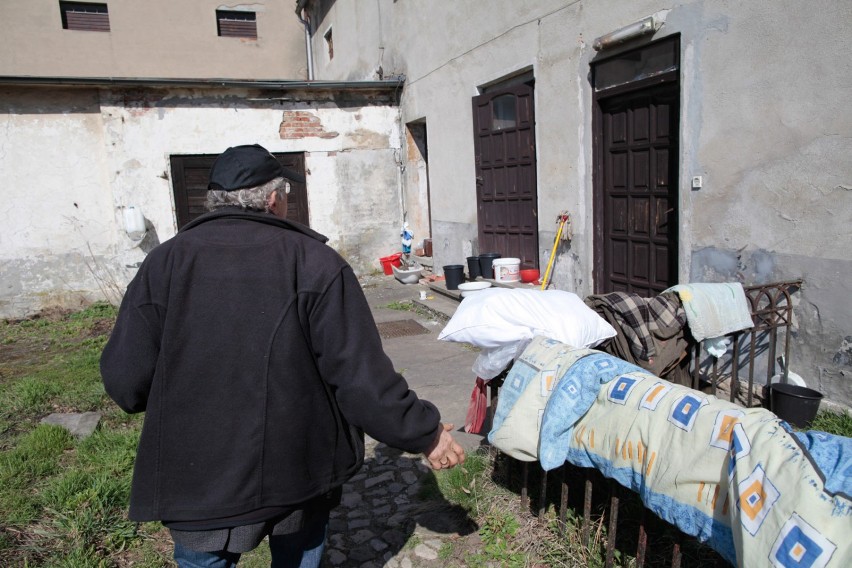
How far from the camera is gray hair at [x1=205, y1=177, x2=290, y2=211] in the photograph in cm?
180

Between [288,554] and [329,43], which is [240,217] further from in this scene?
[329,43]

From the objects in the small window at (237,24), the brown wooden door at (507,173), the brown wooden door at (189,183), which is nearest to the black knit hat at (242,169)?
the brown wooden door at (507,173)

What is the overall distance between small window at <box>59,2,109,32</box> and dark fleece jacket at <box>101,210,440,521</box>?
699 inches

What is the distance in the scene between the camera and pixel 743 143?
4297 mm

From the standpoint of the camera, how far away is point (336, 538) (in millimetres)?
3033

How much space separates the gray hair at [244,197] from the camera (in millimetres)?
1796

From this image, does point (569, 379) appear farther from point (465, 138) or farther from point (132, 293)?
point (465, 138)

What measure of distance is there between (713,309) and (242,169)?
2.76 m

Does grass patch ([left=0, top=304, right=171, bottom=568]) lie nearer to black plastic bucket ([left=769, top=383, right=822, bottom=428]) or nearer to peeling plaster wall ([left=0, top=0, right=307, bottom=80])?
black plastic bucket ([left=769, top=383, right=822, bottom=428])

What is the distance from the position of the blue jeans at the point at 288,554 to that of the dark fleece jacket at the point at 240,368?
0.60 ft

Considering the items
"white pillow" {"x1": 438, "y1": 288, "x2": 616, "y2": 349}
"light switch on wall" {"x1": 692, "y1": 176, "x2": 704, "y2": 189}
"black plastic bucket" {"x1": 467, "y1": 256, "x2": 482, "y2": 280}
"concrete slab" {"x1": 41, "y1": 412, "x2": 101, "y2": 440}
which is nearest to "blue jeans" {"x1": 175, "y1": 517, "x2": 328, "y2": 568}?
"white pillow" {"x1": 438, "y1": 288, "x2": 616, "y2": 349}

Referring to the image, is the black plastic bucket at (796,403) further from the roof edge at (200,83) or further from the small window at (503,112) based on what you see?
the roof edge at (200,83)

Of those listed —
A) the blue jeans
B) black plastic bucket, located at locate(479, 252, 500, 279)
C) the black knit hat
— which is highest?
the black knit hat

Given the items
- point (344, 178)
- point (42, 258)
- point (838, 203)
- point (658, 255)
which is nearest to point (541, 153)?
point (658, 255)
